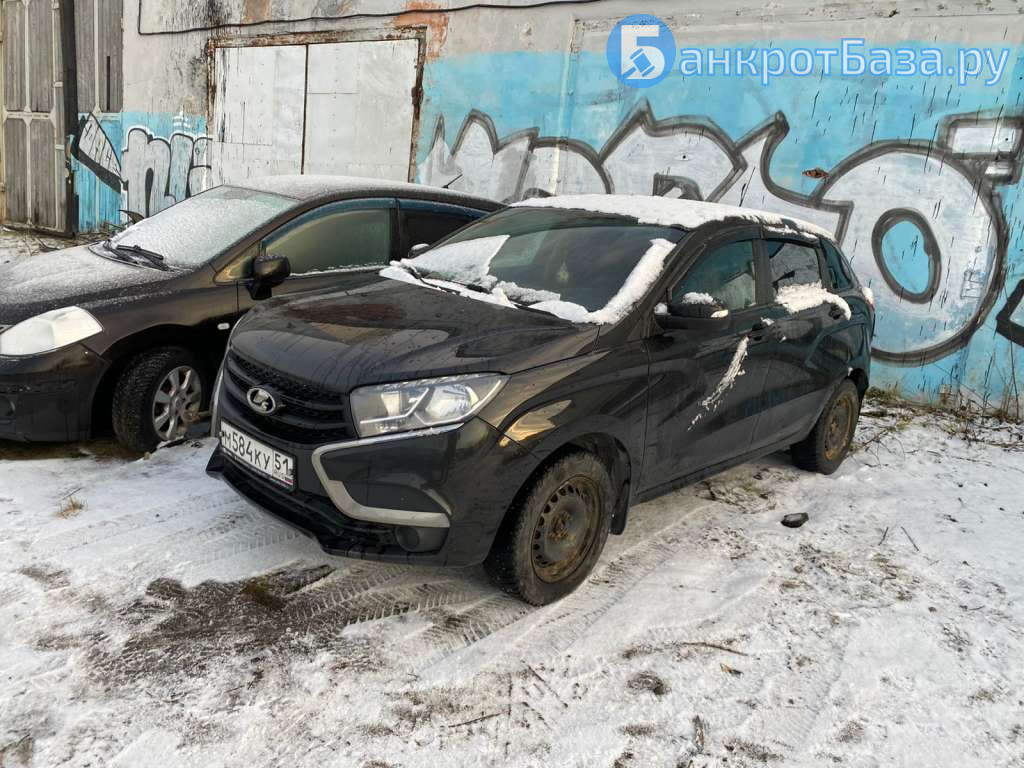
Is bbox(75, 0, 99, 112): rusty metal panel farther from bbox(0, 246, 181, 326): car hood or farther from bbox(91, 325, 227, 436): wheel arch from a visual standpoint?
bbox(91, 325, 227, 436): wheel arch

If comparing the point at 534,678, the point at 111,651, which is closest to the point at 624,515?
the point at 534,678

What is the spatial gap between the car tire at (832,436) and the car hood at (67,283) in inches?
153

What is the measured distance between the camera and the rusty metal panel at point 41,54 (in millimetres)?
13820

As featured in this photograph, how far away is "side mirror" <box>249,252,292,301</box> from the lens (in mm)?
4703

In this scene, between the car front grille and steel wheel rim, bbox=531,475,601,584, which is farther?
steel wheel rim, bbox=531,475,601,584

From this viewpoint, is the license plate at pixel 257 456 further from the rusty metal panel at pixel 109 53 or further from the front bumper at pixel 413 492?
the rusty metal panel at pixel 109 53

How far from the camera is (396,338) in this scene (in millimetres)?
3293

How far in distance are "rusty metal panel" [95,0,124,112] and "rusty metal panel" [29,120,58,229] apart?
152 cm

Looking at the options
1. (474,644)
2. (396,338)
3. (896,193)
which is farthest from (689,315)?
(896,193)

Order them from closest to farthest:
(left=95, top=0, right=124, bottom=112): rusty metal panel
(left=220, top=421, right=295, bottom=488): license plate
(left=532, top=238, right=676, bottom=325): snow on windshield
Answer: (left=220, top=421, right=295, bottom=488): license plate
(left=532, top=238, right=676, bottom=325): snow on windshield
(left=95, top=0, right=124, bottom=112): rusty metal panel

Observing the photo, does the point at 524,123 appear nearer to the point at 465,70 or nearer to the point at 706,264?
the point at 465,70

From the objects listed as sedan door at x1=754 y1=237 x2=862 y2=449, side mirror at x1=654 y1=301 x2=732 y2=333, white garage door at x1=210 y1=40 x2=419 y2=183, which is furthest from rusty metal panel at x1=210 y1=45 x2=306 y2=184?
side mirror at x1=654 y1=301 x2=732 y2=333

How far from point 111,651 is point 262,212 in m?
3.02

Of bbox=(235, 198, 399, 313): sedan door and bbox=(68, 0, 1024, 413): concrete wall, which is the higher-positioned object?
bbox=(68, 0, 1024, 413): concrete wall
